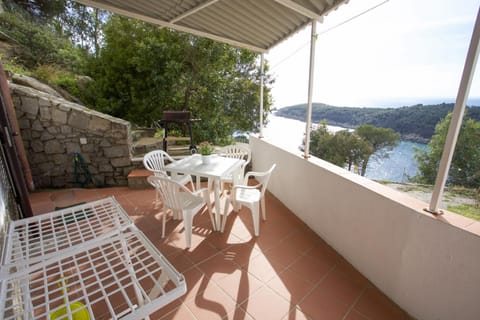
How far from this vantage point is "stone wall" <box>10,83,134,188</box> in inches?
133

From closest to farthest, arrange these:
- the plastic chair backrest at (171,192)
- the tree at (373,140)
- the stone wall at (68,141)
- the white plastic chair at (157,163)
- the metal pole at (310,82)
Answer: the plastic chair backrest at (171,192)
the metal pole at (310,82)
the white plastic chair at (157,163)
the stone wall at (68,141)
the tree at (373,140)

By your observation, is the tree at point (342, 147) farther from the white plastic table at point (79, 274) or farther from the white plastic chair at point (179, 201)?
the white plastic table at point (79, 274)

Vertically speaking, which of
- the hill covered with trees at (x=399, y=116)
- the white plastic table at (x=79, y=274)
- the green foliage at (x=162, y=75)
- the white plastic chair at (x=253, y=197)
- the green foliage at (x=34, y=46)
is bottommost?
the white plastic chair at (x=253, y=197)

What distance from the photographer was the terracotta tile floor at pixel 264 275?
5.08 ft

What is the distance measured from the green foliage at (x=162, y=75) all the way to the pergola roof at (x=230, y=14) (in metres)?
2.78

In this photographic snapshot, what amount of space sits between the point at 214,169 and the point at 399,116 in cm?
329

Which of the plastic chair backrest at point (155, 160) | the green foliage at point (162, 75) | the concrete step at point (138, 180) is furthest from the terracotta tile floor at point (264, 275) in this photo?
the green foliage at point (162, 75)

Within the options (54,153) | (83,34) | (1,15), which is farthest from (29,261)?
(83,34)

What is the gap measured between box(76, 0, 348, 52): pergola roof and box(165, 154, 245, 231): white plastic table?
1.71m

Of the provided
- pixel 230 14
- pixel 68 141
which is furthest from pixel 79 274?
pixel 68 141

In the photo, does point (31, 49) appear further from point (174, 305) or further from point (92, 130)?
point (174, 305)

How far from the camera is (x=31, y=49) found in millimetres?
7199

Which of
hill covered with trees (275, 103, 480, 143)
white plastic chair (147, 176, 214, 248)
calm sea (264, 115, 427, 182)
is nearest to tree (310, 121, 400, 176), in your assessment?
calm sea (264, 115, 427, 182)

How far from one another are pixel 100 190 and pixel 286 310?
3.44 metres
